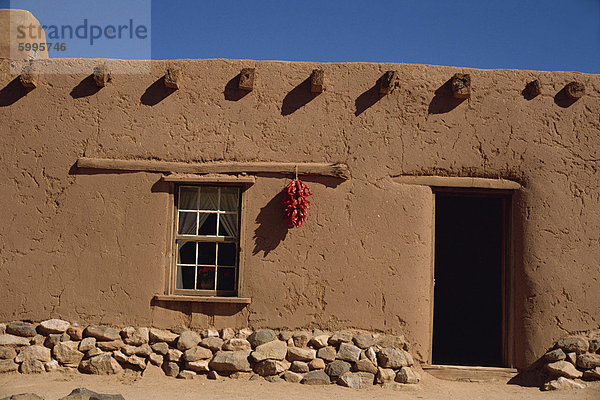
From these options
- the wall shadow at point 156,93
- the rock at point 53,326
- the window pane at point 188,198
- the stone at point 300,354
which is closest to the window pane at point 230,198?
the window pane at point 188,198

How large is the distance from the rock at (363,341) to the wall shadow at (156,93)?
3.62m

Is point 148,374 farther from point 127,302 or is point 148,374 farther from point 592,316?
point 592,316

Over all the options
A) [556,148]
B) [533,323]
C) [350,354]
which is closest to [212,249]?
[350,354]

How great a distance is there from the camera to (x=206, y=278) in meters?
6.59

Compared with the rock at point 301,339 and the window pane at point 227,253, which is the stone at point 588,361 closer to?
the rock at point 301,339

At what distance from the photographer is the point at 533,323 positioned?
635cm

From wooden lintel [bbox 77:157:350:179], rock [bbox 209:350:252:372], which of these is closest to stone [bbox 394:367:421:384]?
rock [bbox 209:350:252:372]

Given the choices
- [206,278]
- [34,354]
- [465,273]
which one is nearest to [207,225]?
[206,278]

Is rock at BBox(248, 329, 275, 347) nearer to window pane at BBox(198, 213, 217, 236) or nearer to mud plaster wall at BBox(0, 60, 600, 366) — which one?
mud plaster wall at BBox(0, 60, 600, 366)

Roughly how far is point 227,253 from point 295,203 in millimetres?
1051

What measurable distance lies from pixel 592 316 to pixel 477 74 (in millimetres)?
3112

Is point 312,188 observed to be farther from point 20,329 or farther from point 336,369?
point 20,329

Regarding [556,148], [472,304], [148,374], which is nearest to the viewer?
[148,374]

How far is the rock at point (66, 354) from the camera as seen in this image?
6223mm
